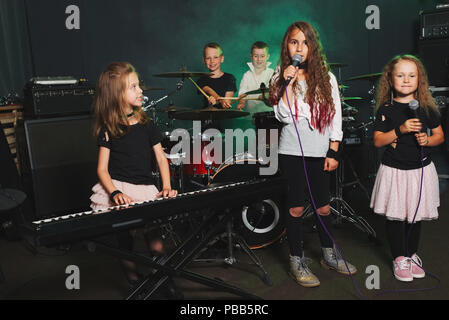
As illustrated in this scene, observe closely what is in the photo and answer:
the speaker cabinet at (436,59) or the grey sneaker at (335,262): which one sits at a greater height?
the speaker cabinet at (436,59)

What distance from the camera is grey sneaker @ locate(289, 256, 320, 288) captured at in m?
2.34

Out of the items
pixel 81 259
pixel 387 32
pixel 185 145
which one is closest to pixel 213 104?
pixel 185 145

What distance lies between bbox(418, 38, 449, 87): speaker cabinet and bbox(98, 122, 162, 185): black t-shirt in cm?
391

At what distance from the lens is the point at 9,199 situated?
8.66 feet

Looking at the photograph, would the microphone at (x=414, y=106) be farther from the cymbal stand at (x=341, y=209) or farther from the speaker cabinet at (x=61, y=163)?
→ the speaker cabinet at (x=61, y=163)

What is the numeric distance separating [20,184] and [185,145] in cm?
142

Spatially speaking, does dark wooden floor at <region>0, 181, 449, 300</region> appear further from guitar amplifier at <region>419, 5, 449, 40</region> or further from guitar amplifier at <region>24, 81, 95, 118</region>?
guitar amplifier at <region>419, 5, 449, 40</region>

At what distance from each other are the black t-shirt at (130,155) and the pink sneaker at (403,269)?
1455 mm

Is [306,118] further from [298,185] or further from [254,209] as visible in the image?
[254,209]

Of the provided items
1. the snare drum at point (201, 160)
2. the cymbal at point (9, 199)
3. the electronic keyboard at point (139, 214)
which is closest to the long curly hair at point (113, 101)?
the electronic keyboard at point (139, 214)

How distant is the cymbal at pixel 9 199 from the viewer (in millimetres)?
2576

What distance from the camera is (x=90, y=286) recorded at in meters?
2.49

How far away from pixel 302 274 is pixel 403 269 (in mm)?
558

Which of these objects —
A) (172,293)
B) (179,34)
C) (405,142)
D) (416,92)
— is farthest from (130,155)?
(179,34)
